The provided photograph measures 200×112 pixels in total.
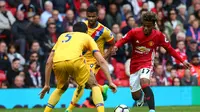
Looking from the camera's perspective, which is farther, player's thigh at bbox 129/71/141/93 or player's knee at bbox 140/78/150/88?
player's thigh at bbox 129/71/141/93

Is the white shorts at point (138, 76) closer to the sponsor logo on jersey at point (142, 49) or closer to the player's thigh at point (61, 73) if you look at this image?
the sponsor logo on jersey at point (142, 49)

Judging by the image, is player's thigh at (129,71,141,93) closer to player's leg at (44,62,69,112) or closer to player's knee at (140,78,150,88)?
player's knee at (140,78,150,88)

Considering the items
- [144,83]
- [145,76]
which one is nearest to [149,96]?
[144,83]

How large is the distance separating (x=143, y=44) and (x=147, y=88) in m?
1.13

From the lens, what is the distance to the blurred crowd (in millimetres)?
21375

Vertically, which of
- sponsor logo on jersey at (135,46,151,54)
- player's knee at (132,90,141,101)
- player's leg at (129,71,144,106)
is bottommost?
player's knee at (132,90,141,101)

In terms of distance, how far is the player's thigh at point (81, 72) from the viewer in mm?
13180

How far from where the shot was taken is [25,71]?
2123 cm

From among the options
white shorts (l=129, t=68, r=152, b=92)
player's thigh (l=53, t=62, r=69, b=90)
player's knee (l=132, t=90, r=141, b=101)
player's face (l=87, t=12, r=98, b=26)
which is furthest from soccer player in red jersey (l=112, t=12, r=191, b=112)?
player's thigh (l=53, t=62, r=69, b=90)

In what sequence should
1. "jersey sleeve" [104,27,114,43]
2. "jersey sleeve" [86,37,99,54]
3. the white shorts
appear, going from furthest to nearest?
"jersey sleeve" [104,27,114,43]
the white shorts
"jersey sleeve" [86,37,99,54]

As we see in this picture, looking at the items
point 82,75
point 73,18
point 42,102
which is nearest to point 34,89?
point 42,102

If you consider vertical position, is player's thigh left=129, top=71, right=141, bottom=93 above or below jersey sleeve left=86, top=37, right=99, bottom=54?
below

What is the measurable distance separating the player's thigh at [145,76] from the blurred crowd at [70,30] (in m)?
6.45

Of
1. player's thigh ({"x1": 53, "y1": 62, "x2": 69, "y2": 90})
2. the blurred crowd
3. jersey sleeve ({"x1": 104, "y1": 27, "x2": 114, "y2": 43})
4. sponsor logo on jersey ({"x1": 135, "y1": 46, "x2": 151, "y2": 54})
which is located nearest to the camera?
player's thigh ({"x1": 53, "y1": 62, "x2": 69, "y2": 90})
